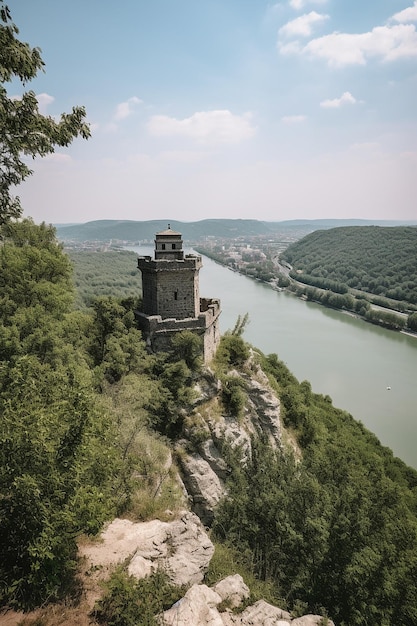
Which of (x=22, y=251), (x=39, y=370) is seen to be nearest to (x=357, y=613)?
(x=39, y=370)

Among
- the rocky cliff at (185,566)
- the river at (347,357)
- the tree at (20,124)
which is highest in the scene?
the tree at (20,124)

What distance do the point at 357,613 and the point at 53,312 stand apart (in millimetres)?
11836

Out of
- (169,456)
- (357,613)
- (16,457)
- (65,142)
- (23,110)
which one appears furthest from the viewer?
(169,456)

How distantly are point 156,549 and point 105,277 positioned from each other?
243 ft

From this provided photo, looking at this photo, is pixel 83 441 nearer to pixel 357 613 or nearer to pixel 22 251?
pixel 357 613

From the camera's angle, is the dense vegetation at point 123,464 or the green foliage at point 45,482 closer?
the green foliage at point 45,482

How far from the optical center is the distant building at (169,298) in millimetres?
15188

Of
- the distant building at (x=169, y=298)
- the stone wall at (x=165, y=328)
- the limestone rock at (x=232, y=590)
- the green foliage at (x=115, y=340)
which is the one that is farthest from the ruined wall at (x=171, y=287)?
the limestone rock at (x=232, y=590)

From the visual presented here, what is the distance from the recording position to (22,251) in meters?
13.9

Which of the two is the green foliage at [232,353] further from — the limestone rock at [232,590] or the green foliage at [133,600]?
the green foliage at [133,600]

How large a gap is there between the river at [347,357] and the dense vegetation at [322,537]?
1327 cm

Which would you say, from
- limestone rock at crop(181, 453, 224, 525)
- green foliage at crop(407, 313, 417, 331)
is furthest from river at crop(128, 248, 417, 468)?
limestone rock at crop(181, 453, 224, 525)

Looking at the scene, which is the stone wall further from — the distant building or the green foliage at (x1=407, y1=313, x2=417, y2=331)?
the green foliage at (x1=407, y1=313, x2=417, y2=331)

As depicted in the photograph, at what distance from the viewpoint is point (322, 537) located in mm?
9672
